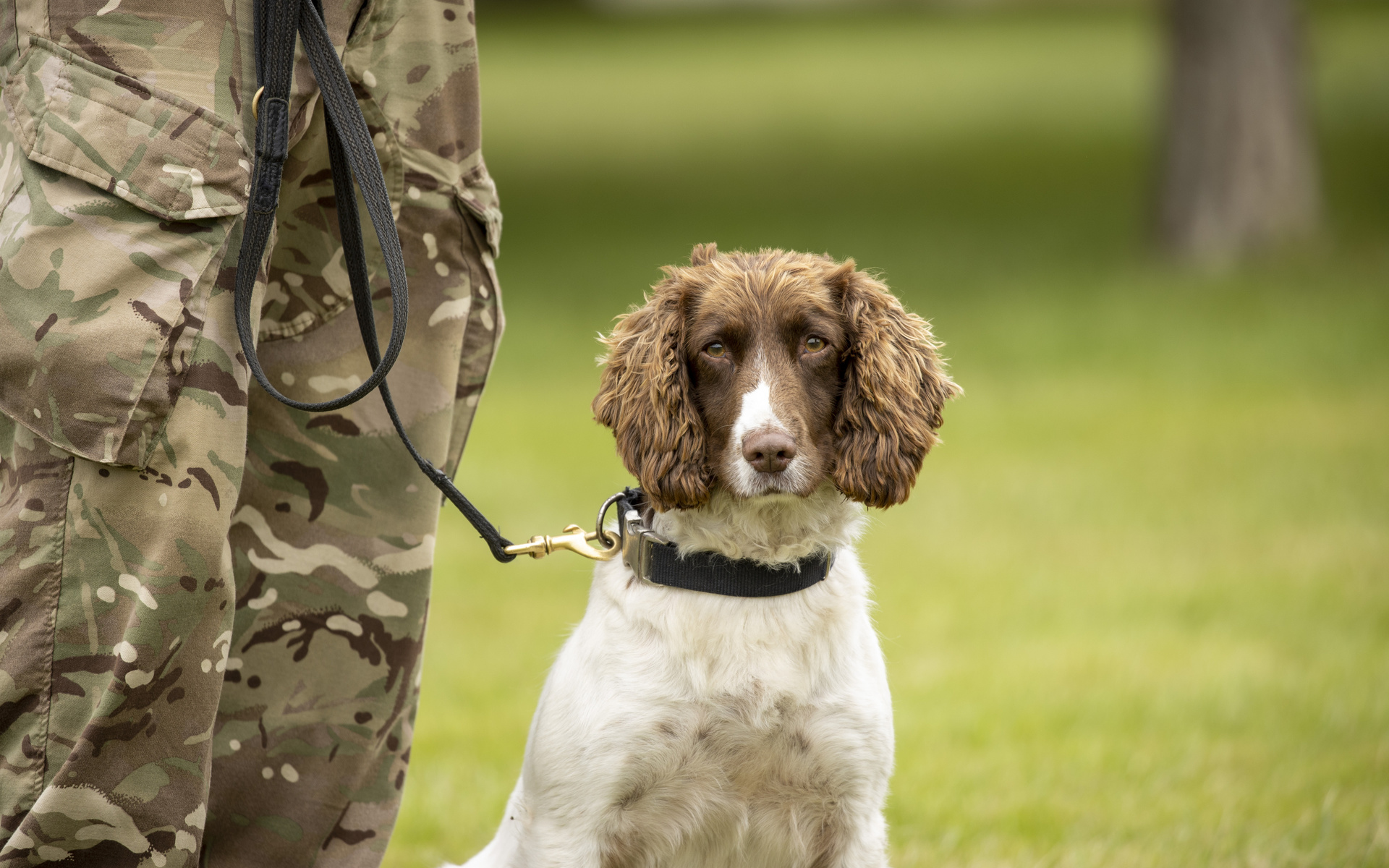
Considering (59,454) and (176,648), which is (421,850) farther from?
(59,454)

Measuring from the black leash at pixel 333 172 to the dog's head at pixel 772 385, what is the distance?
1.55 ft

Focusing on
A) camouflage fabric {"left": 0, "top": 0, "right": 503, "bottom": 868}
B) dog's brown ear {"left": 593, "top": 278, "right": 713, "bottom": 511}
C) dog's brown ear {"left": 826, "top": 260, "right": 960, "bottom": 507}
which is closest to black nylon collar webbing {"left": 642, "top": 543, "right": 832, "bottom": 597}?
dog's brown ear {"left": 593, "top": 278, "right": 713, "bottom": 511}

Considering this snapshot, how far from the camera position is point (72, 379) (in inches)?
104

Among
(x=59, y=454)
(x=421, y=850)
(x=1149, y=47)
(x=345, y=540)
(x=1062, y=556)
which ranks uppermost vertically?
(x=1149, y=47)

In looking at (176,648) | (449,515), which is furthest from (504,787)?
(449,515)

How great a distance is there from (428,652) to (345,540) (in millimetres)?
2908

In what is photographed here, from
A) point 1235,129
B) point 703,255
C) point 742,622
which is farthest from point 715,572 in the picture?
point 1235,129

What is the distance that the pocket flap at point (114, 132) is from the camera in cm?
266

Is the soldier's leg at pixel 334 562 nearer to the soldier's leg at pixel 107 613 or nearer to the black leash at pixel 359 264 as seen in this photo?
the black leash at pixel 359 264

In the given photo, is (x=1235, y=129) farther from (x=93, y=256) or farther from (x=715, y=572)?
(x=93, y=256)

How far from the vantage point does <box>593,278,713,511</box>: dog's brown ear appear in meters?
3.04

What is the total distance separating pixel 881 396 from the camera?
10.1 feet

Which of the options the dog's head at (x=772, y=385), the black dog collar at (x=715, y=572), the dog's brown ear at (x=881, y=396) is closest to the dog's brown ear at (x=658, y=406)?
the dog's head at (x=772, y=385)

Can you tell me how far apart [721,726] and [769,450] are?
1.96ft
